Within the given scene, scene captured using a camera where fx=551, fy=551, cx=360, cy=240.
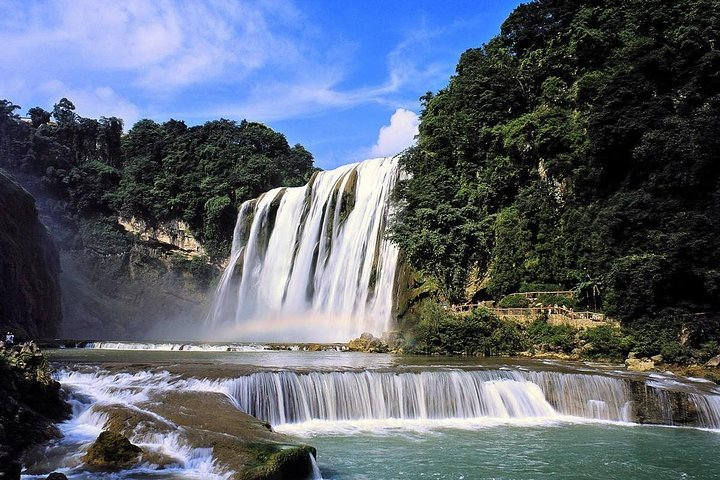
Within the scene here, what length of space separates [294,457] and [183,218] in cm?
4573

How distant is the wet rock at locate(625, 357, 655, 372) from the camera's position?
1828cm

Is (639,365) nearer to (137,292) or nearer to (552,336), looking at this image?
(552,336)

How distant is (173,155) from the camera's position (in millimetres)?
54156

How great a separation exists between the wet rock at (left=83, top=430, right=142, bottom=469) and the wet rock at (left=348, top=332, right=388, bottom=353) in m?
17.3

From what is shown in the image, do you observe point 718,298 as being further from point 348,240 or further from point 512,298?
point 348,240

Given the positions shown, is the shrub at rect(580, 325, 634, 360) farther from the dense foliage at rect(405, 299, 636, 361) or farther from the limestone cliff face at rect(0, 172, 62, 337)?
the limestone cliff face at rect(0, 172, 62, 337)

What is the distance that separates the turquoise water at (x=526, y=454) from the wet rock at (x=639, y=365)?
4704 millimetres

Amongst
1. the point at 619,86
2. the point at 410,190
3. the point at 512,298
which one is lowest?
the point at 512,298

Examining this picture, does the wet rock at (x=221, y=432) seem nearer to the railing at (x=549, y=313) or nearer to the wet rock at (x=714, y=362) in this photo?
the wet rock at (x=714, y=362)

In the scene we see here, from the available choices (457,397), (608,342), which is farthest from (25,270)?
(608,342)


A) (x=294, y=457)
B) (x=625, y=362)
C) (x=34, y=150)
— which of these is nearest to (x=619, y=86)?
(x=625, y=362)

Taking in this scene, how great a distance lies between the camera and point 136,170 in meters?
52.8

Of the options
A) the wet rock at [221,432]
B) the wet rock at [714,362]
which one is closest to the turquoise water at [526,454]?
the wet rock at [221,432]

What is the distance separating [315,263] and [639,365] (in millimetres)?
22432
